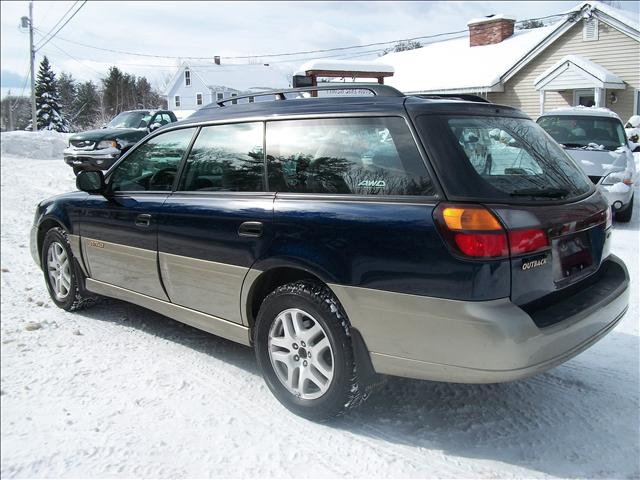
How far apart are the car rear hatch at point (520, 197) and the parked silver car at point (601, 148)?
540cm

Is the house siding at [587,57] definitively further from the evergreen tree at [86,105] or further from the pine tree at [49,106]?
the pine tree at [49,106]

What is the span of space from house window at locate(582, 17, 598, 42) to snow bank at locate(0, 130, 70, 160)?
18.0 meters

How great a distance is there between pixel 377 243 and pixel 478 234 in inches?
19.4

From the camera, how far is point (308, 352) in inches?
124

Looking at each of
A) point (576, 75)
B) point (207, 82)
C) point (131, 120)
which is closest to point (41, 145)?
point (131, 120)

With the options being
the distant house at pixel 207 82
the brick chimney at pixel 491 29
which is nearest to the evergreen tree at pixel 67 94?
the brick chimney at pixel 491 29

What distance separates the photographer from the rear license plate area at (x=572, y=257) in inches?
112

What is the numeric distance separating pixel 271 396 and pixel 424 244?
1493mm

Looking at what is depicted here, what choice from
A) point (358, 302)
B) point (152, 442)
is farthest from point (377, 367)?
point (152, 442)

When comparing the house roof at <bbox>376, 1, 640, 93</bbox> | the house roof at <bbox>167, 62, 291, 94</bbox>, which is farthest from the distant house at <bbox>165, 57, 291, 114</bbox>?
the house roof at <bbox>376, 1, 640, 93</bbox>

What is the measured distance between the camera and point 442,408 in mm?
3357

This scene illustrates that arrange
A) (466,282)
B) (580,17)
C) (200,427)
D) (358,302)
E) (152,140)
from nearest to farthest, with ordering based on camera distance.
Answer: (466,282)
(358,302)
(200,427)
(152,140)
(580,17)

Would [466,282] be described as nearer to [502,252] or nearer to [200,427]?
[502,252]

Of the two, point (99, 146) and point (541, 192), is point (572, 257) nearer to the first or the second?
point (541, 192)
